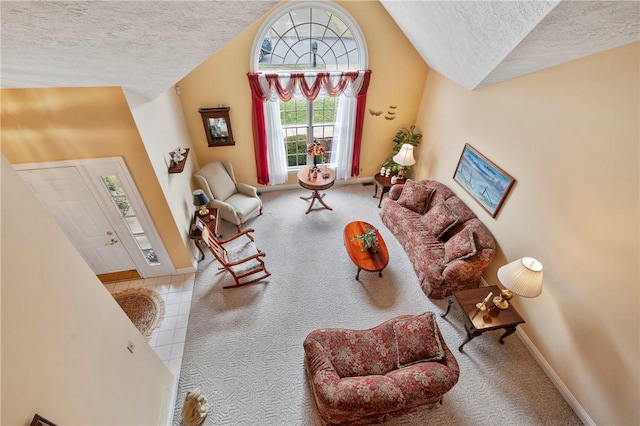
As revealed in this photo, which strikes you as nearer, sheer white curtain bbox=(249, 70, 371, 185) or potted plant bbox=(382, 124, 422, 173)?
sheer white curtain bbox=(249, 70, 371, 185)

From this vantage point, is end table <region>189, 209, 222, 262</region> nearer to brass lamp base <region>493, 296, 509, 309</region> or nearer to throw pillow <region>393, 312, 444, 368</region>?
throw pillow <region>393, 312, 444, 368</region>

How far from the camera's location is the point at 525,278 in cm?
281

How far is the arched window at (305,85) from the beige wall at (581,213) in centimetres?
229

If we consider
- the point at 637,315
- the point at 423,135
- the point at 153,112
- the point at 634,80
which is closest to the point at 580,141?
the point at 634,80

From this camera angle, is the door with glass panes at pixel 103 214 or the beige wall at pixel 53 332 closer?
the beige wall at pixel 53 332

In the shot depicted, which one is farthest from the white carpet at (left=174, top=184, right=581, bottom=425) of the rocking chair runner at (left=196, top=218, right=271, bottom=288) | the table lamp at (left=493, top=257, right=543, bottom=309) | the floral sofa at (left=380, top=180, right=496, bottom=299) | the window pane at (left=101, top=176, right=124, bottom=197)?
the window pane at (left=101, top=176, right=124, bottom=197)

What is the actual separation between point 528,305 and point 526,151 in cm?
183

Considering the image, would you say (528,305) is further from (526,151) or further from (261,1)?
(261,1)

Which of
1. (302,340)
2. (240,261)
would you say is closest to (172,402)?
(302,340)

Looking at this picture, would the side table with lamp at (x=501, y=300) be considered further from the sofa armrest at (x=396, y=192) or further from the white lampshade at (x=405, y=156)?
the white lampshade at (x=405, y=156)

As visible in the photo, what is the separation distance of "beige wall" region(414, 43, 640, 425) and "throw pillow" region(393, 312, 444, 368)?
4.87 feet

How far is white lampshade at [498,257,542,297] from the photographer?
2.79m

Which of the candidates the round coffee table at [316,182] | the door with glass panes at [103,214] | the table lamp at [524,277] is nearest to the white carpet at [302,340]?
the round coffee table at [316,182]

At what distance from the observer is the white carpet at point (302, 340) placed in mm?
2846
